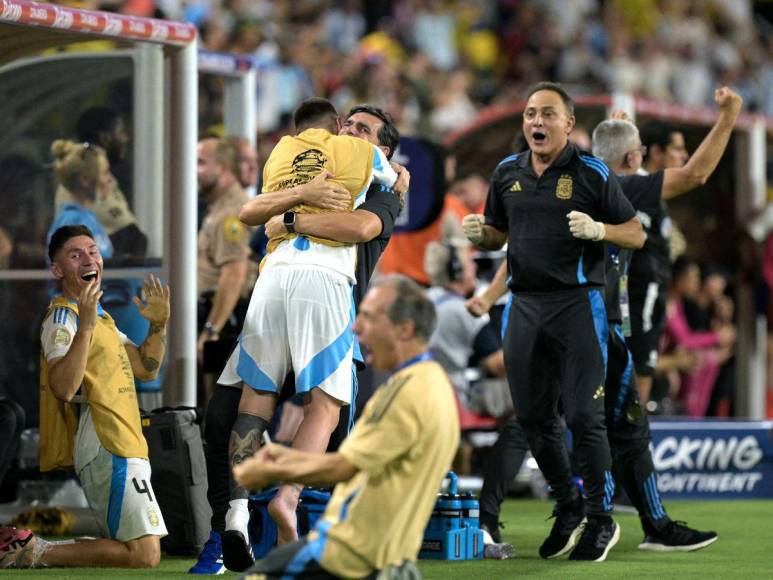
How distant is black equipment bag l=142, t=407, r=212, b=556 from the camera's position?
8.07 meters

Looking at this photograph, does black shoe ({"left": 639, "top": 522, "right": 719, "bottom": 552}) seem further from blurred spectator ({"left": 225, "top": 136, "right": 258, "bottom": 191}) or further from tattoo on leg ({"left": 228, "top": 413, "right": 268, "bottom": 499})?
blurred spectator ({"left": 225, "top": 136, "right": 258, "bottom": 191})

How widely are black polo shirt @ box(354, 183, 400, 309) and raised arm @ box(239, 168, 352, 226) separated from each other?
0.68 feet

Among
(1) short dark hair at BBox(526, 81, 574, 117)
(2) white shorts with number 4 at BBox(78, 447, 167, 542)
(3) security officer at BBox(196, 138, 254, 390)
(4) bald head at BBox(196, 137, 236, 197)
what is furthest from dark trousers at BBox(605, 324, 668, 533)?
(4) bald head at BBox(196, 137, 236, 197)

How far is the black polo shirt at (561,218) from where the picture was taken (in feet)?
25.5

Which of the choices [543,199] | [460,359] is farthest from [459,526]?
[460,359]

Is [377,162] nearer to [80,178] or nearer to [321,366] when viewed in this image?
[321,366]

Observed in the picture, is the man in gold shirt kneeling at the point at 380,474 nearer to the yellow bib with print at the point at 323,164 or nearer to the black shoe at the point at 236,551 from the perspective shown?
the black shoe at the point at 236,551

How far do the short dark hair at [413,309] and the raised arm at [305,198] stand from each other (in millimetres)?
1766

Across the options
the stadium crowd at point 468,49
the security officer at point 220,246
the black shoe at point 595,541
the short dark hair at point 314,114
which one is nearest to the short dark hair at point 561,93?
the short dark hair at point 314,114

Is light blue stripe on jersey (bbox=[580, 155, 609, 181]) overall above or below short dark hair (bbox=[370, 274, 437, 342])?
above

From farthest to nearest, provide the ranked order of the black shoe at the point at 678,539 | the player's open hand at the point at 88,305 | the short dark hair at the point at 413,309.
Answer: the black shoe at the point at 678,539
the player's open hand at the point at 88,305
the short dark hair at the point at 413,309

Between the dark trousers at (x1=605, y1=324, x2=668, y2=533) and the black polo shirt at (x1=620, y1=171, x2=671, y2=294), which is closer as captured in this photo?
the dark trousers at (x1=605, y1=324, x2=668, y2=533)

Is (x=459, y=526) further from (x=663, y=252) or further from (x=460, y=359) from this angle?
(x=460, y=359)

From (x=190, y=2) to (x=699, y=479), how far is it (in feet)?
27.0
